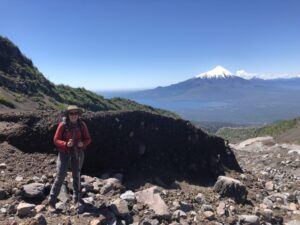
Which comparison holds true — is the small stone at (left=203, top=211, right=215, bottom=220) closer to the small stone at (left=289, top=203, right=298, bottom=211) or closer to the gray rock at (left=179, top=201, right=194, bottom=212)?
the gray rock at (left=179, top=201, right=194, bottom=212)

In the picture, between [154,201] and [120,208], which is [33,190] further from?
[154,201]

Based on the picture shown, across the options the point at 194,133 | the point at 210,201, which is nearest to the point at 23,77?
the point at 194,133

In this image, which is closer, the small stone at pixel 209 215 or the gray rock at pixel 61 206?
the gray rock at pixel 61 206

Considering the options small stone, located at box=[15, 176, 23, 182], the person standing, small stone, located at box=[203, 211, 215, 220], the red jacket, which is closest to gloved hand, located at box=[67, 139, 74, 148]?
the person standing

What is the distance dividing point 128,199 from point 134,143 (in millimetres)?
3490

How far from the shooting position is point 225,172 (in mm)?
13953

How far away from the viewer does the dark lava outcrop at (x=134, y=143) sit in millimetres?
11555

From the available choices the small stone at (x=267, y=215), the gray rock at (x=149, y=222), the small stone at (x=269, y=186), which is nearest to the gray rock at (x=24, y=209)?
the gray rock at (x=149, y=222)

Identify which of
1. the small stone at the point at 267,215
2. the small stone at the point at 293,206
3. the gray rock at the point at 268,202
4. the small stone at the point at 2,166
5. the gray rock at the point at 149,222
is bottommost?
the small stone at the point at 293,206

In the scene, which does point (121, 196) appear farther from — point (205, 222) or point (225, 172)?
point (225, 172)

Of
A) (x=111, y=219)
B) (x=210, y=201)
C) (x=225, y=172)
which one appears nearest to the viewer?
(x=111, y=219)

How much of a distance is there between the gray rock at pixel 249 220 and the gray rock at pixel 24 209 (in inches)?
202

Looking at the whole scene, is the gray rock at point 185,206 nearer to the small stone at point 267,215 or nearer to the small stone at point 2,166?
the small stone at point 267,215

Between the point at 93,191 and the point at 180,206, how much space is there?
2248mm
